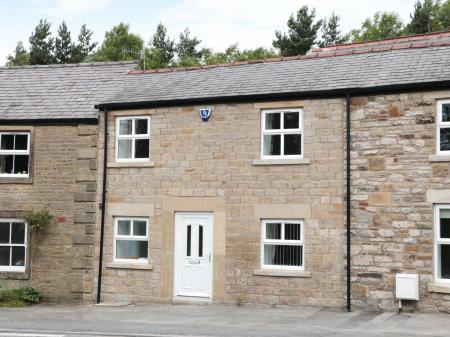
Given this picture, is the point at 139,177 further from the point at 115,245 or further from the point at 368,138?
the point at 368,138

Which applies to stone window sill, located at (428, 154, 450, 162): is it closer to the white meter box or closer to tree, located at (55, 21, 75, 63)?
the white meter box

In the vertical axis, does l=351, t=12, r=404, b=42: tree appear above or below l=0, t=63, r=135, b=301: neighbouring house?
above

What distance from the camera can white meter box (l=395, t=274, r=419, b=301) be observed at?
1541 cm

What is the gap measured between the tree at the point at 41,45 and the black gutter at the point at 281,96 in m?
40.8

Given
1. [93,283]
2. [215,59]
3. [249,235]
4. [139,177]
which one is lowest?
[93,283]

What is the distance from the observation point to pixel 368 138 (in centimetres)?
1656

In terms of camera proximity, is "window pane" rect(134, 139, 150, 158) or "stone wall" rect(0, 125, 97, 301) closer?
"window pane" rect(134, 139, 150, 158)

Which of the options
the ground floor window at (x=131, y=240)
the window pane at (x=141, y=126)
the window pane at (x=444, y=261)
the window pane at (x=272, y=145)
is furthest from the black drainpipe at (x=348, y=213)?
the window pane at (x=141, y=126)

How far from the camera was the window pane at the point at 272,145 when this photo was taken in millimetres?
17562

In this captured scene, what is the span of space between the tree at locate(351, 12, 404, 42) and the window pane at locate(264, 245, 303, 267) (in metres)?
40.2

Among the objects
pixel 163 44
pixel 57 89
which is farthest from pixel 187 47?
pixel 57 89

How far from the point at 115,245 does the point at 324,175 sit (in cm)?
582

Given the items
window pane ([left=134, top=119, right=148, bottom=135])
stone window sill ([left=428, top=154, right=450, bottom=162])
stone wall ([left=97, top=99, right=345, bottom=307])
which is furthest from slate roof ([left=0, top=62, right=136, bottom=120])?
stone window sill ([left=428, top=154, right=450, bottom=162])

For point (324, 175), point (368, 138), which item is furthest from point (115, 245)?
point (368, 138)
